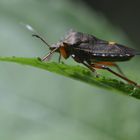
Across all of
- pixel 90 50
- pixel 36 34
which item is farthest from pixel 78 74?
pixel 36 34

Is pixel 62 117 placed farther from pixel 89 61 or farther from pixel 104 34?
pixel 104 34

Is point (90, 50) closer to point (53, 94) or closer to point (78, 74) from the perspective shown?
point (53, 94)

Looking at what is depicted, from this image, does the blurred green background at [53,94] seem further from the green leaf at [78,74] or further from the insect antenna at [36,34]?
the green leaf at [78,74]

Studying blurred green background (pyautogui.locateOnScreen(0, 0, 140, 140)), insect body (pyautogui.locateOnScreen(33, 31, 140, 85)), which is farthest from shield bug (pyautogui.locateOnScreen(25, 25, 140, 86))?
blurred green background (pyautogui.locateOnScreen(0, 0, 140, 140))

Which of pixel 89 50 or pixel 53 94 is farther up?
pixel 89 50

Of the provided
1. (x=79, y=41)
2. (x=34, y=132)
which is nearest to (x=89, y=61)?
(x=79, y=41)

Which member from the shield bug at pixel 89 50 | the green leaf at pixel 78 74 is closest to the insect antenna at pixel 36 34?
the shield bug at pixel 89 50
